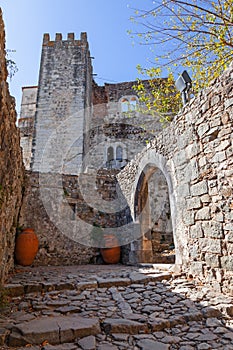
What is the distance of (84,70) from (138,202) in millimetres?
10276

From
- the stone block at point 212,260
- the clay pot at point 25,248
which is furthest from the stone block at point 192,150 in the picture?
the clay pot at point 25,248

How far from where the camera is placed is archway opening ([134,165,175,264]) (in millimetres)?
5266

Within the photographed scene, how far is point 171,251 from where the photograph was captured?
6023 millimetres

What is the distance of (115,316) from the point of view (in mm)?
2201

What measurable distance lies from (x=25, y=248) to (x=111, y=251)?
2105 millimetres

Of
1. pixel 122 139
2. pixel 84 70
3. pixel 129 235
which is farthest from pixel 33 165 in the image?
pixel 129 235

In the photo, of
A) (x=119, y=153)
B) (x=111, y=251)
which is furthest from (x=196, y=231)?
(x=119, y=153)

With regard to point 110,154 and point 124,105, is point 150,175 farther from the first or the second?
point 124,105

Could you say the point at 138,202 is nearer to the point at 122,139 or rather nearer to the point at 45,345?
the point at 45,345

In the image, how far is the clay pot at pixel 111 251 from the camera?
5.90m

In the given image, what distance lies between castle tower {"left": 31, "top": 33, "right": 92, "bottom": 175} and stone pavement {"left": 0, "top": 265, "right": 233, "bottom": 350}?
8758mm

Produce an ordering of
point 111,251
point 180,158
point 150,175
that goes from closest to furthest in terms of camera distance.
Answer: point 180,158 < point 150,175 < point 111,251

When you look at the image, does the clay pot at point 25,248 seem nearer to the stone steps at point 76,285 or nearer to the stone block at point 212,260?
the stone steps at point 76,285

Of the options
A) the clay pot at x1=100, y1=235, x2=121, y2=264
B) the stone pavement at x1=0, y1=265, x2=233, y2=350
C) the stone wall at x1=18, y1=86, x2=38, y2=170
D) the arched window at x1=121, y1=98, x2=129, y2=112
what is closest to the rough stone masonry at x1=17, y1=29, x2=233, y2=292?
the clay pot at x1=100, y1=235, x2=121, y2=264
